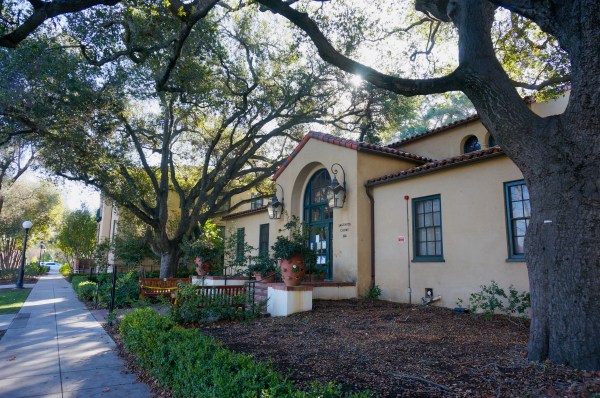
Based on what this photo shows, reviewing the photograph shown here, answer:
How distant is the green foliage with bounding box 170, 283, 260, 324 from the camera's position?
848 centimetres

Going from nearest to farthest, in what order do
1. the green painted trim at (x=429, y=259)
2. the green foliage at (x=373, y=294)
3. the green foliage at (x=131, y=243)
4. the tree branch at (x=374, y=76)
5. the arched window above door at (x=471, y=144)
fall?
the tree branch at (x=374, y=76) < the green painted trim at (x=429, y=259) < the green foliage at (x=373, y=294) < the arched window above door at (x=471, y=144) < the green foliage at (x=131, y=243)

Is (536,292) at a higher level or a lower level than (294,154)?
lower

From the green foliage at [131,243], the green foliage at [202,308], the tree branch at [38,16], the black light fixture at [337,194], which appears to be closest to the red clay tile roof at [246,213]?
the green foliage at [131,243]

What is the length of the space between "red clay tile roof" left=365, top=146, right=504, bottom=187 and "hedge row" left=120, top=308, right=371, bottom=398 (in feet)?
23.6

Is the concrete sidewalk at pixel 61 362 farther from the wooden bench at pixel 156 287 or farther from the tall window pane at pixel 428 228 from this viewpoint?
the tall window pane at pixel 428 228

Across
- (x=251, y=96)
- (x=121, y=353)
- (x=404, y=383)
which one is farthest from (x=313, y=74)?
(x=404, y=383)

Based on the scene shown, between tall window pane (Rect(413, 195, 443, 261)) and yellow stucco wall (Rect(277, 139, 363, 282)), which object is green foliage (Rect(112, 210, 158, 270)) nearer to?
yellow stucco wall (Rect(277, 139, 363, 282))

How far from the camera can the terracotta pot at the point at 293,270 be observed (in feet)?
32.7

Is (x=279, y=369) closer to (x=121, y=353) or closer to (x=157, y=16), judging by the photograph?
(x=121, y=353)

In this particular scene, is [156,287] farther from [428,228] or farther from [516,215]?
[516,215]

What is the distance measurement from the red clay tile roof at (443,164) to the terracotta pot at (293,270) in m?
3.69

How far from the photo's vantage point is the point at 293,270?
9984 millimetres

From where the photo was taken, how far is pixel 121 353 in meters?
6.86

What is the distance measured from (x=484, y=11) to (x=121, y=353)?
816 cm
